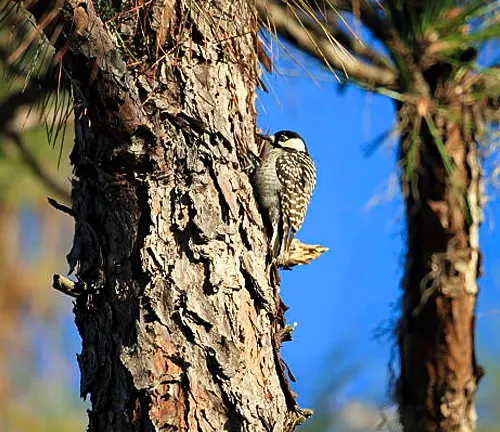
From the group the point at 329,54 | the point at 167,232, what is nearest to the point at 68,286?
the point at 167,232

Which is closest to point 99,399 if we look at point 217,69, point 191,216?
point 191,216

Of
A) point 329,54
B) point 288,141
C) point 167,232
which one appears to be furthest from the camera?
point 288,141

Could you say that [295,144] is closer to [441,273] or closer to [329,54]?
[329,54]

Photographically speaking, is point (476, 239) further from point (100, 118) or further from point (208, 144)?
point (100, 118)

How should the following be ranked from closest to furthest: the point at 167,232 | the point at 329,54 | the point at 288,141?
the point at 167,232
the point at 329,54
the point at 288,141

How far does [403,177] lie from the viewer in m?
3.46

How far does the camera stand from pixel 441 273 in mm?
3461

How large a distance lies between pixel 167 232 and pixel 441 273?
164 centimetres

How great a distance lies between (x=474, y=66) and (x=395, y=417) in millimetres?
1223

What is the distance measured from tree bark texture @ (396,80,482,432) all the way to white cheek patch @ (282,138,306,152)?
0.35 m

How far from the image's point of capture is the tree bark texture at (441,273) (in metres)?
3.34

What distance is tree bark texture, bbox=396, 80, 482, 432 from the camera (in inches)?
131

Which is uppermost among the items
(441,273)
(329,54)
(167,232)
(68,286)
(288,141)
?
(329,54)

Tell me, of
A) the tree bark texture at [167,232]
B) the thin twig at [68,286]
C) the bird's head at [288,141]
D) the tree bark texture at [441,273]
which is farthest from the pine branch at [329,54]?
the thin twig at [68,286]
